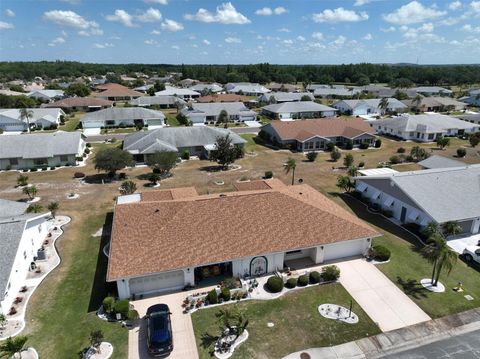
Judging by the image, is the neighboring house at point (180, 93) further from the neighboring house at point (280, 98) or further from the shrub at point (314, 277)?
the shrub at point (314, 277)

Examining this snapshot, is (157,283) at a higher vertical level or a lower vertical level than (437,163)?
lower

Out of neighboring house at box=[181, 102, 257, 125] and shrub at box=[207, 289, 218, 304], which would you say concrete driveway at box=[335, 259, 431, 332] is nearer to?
shrub at box=[207, 289, 218, 304]

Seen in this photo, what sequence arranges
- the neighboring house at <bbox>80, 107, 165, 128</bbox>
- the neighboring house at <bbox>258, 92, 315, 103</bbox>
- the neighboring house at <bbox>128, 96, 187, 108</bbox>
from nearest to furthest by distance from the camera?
the neighboring house at <bbox>80, 107, 165, 128</bbox>, the neighboring house at <bbox>128, 96, 187, 108</bbox>, the neighboring house at <bbox>258, 92, 315, 103</bbox>

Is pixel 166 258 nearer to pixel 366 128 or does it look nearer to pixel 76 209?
pixel 76 209

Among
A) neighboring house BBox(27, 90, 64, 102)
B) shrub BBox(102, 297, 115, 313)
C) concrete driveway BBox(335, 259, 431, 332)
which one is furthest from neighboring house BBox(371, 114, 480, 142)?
neighboring house BBox(27, 90, 64, 102)

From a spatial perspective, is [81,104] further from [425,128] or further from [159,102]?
[425,128]

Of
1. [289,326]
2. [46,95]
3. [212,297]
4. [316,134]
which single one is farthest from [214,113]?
[289,326]

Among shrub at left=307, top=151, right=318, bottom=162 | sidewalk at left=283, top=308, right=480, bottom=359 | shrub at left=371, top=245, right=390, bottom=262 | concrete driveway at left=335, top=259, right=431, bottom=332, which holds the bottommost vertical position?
sidewalk at left=283, top=308, right=480, bottom=359
